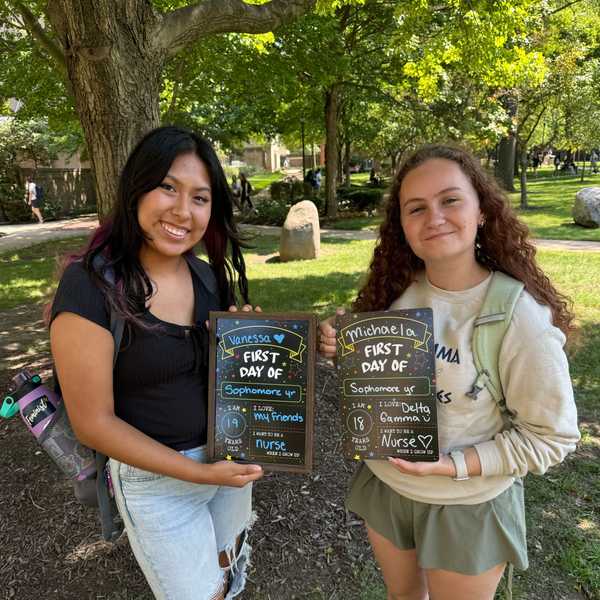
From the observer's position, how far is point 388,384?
1.68m

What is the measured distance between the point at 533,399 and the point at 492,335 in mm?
221

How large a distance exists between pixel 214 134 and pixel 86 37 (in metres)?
19.1

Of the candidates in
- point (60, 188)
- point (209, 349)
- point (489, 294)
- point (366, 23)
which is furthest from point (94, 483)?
point (60, 188)

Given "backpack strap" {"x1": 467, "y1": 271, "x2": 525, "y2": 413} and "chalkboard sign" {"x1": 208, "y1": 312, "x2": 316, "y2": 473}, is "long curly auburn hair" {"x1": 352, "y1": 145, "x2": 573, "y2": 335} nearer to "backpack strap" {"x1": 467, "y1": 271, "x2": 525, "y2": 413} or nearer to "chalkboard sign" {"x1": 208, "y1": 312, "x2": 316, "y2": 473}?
"backpack strap" {"x1": 467, "y1": 271, "x2": 525, "y2": 413}

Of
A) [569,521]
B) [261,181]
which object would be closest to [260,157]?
[261,181]

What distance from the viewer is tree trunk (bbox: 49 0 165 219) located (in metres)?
3.10

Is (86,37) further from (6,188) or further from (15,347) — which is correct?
(6,188)

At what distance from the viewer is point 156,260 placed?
186 cm

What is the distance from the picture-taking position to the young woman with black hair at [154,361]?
5.11 feet

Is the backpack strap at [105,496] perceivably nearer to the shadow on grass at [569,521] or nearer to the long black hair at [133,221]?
the long black hair at [133,221]

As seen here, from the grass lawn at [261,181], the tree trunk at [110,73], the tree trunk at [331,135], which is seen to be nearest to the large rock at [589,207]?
the tree trunk at [331,135]

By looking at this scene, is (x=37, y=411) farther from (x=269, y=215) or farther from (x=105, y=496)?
(x=269, y=215)

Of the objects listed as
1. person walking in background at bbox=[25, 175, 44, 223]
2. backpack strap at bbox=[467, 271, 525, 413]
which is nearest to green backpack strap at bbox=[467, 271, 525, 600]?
backpack strap at bbox=[467, 271, 525, 413]

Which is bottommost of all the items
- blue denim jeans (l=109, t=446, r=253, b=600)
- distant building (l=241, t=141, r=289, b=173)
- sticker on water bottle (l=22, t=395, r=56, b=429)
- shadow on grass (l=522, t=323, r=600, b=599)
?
shadow on grass (l=522, t=323, r=600, b=599)
